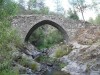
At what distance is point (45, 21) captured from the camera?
32.8 meters

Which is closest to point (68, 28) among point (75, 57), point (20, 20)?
point (20, 20)

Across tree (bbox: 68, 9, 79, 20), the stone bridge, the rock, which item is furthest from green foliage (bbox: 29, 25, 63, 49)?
the rock

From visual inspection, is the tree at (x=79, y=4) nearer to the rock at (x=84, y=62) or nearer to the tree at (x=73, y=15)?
the tree at (x=73, y=15)

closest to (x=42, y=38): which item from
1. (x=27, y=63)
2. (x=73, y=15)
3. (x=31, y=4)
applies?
(x=73, y=15)

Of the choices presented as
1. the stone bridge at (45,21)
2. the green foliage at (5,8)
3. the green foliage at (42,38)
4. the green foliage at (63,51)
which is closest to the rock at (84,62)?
the green foliage at (63,51)

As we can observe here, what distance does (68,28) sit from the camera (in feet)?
109

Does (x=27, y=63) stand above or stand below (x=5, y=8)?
below

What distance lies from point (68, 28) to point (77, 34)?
1413mm

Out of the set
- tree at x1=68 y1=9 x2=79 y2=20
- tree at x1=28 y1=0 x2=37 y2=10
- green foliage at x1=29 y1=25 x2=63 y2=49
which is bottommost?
green foliage at x1=29 y1=25 x2=63 y2=49

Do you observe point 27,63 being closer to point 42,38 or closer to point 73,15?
point 73,15

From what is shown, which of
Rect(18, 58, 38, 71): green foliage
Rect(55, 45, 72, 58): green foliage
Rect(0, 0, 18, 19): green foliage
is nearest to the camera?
Rect(0, 0, 18, 19): green foliage

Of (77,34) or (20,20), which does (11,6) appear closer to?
(20,20)

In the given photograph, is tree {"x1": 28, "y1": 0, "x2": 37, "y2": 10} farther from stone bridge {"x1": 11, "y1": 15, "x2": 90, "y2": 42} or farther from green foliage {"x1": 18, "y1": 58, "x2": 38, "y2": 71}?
green foliage {"x1": 18, "y1": 58, "x2": 38, "y2": 71}

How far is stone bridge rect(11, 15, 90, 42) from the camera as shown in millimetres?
30641
